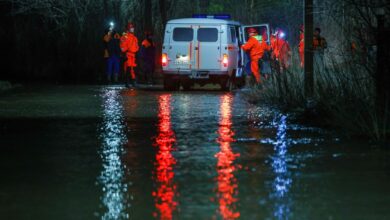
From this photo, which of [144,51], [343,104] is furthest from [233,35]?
[343,104]

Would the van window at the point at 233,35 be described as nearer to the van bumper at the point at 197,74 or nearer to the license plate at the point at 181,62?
the van bumper at the point at 197,74

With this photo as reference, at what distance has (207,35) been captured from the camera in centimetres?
2781

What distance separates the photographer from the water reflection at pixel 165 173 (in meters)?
8.25

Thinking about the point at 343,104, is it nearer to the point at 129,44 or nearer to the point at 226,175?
the point at 226,175

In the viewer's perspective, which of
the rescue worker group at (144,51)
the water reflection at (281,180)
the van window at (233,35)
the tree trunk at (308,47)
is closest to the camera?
the water reflection at (281,180)

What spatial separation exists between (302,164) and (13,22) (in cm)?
2991

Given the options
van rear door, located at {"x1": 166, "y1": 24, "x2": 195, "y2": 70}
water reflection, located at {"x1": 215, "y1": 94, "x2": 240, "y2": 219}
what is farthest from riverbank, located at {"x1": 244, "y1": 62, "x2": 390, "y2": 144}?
van rear door, located at {"x1": 166, "y1": 24, "x2": 195, "y2": 70}

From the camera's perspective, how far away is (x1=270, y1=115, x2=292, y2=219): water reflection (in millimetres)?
8094

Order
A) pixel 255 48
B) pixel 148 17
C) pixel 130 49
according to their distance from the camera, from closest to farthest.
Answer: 1. pixel 255 48
2. pixel 130 49
3. pixel 148 17

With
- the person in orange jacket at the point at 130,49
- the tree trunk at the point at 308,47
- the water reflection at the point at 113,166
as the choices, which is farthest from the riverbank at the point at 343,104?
the person in orange jacket at the point at 130,49

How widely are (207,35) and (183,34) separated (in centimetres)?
71

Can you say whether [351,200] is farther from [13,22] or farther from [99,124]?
[13,22]

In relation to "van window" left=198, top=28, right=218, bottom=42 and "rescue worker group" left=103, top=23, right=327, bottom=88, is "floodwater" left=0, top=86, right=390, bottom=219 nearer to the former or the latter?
"rescue worker group" left=103, top=23, right=327, bottom=88

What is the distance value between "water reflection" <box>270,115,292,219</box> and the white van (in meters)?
13.3
